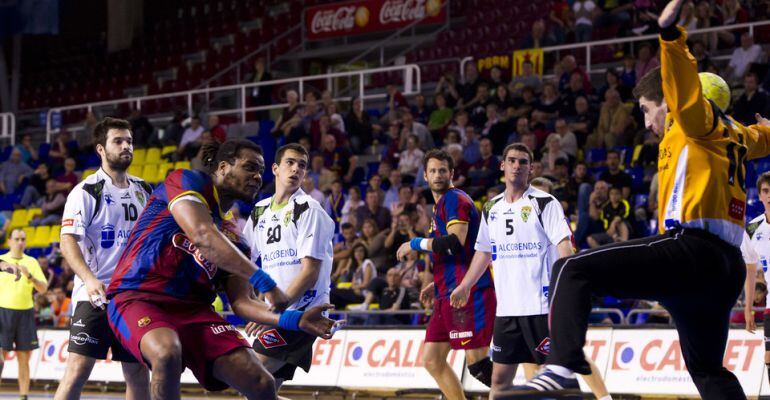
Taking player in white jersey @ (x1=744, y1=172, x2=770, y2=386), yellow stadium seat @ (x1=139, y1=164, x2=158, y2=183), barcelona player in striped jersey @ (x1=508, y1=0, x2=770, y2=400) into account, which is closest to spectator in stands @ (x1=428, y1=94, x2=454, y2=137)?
yellow stadium seat @ (x1=139, y1=164, x2=158, y2=183)

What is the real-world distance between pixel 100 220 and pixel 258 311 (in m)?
2.60

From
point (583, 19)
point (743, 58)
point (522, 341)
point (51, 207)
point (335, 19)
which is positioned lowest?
point (51, 207)

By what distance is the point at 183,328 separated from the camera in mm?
6527

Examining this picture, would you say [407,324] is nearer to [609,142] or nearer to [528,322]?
[609,142]

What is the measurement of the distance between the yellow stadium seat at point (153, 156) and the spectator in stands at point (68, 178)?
155cm

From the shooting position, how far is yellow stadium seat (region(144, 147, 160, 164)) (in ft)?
78.7

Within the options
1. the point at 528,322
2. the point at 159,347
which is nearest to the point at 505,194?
the point at 528,322

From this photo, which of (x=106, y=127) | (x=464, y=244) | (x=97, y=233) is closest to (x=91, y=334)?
(x=97, y=233)

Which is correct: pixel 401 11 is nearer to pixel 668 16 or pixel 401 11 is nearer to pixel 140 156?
pixel 140 156

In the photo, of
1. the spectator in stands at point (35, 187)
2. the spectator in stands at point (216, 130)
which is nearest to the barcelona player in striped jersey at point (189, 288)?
the spectator in stands at point (216, 130)

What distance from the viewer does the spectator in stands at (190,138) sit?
22.6 m

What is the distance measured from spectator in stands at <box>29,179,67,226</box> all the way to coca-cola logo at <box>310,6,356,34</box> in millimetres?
8419

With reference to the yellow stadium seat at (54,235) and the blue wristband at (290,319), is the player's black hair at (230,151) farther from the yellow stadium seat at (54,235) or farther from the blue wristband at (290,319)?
the yellow stadium seat at (54,235)

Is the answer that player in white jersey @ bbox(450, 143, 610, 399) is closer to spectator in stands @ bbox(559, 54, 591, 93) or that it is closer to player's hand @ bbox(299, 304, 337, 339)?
player's hand @ bbox(299, 304, 337, 339)
